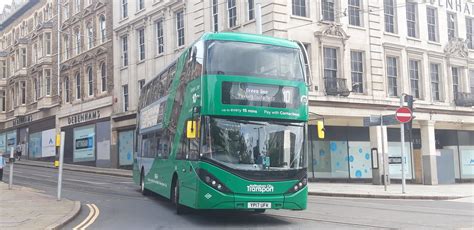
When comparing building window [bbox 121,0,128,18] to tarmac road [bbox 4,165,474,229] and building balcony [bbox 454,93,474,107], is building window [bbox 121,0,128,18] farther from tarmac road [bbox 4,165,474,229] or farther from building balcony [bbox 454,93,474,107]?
building balcony [bbox 454,93,474,107]

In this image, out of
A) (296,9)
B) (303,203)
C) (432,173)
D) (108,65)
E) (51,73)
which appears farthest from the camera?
(51,73)

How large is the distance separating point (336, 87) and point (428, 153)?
8338 mm

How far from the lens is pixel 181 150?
12.3m

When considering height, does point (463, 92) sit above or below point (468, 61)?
below

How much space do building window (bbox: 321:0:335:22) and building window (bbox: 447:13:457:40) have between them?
10.2 metres

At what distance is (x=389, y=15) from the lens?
1146 inches

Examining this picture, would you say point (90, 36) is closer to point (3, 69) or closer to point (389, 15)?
point (3, 69)

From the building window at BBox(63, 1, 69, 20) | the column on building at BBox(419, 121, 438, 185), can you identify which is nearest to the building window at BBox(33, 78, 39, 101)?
the building window at BBox(63, 1, 69, 20)

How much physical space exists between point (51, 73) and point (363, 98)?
102ft

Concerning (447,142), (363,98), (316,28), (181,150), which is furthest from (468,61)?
(181,150)

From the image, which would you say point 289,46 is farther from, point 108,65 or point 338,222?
point 108,65

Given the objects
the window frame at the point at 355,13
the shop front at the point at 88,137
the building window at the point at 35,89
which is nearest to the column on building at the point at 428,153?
the window frame at the point at 355,13

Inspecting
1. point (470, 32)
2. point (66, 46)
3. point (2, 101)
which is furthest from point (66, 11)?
point (470, 32)

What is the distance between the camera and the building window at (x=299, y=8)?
25.4m
